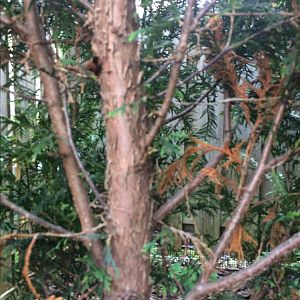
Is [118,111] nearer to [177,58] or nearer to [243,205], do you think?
[177,58]

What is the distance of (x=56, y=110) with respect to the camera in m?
0.90

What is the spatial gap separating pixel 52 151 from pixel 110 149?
9.6 inches

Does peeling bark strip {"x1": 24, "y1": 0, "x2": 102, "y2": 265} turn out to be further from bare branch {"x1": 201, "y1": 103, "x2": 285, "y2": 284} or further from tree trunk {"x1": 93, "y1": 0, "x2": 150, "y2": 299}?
bare branch {"x1": 201, "y1": 103, "x2": 285, "y2": 284}

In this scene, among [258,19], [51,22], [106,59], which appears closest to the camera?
[106,59]

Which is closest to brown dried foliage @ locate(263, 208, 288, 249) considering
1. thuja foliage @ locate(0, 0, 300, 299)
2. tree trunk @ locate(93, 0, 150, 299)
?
thuja foliage @ locate(0, 0, 300, 299)

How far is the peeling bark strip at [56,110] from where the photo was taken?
89 centimetres

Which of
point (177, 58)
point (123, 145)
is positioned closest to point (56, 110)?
point (123, 145)

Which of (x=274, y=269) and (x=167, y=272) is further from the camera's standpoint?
(x=167, y=272)

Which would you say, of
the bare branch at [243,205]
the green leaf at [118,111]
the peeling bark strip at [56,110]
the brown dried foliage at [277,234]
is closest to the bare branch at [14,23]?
the peeling bark strip at [56,110]

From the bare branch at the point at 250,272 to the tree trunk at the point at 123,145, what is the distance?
109 millimetres

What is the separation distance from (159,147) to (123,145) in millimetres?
213

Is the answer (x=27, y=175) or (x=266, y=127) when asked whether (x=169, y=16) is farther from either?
(x=27, y=175)

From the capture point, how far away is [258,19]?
3.41 feet

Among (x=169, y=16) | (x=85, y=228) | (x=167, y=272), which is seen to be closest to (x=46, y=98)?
(x=85, y=228)
